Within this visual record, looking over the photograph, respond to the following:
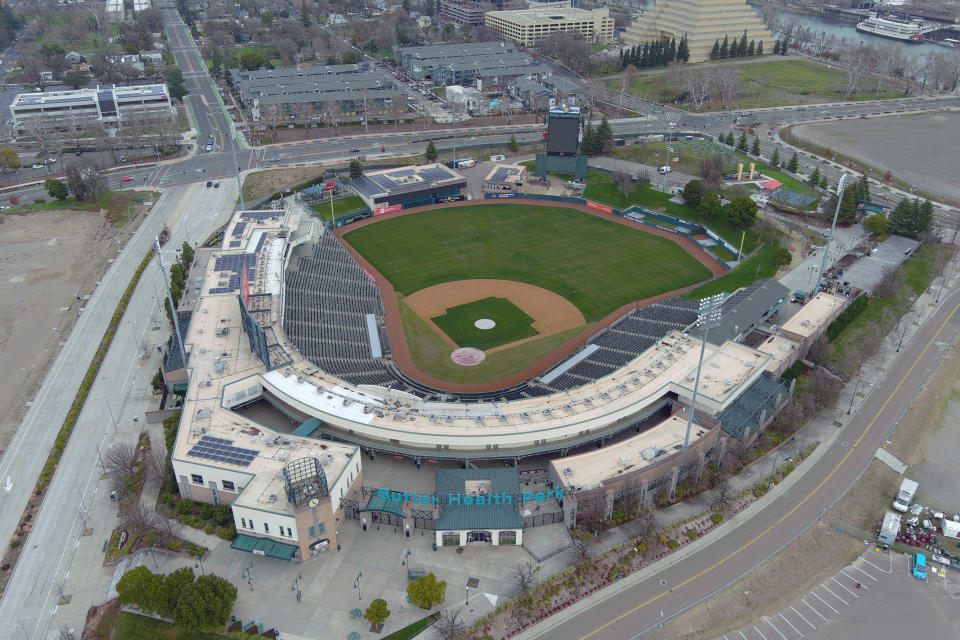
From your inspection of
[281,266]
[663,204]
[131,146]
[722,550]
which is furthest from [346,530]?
[131,146]

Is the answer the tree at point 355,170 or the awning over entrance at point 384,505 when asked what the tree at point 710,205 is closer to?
the tree at point 355,170

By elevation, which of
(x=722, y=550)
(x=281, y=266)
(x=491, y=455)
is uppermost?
(x=281, y=266)

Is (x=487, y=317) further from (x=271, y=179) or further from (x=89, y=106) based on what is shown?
(x=89, y=106)

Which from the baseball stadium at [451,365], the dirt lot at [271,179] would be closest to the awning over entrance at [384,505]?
the baseball stadium at [451,365]

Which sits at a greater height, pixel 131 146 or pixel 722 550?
pixel 131 146

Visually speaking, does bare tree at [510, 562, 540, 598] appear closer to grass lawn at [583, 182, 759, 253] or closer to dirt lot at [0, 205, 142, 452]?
dirt lot at [0, 205, 142, 452]

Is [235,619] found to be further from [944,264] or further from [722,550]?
[944,264]

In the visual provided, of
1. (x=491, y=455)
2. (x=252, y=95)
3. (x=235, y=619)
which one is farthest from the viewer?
(x=252, y=95)
